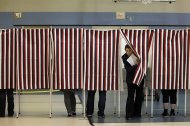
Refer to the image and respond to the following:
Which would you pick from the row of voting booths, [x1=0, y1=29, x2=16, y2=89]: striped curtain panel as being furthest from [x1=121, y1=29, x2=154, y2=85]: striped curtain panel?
[x1=0, y1=29, x2=16, y2=89]: striped curtain panel

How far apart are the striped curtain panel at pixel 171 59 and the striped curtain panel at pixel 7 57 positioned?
3.17 metres

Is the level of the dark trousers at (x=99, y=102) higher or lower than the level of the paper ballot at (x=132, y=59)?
lower

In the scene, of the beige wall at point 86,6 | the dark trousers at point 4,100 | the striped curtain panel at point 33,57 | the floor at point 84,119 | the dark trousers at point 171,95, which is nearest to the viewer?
the floor at point 84,119

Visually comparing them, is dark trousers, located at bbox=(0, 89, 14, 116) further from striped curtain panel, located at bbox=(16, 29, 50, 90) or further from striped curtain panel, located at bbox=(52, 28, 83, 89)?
striped curtain panel, located at bbox=(52, 28, 83, 89)

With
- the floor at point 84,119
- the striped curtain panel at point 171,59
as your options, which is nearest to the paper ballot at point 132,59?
the striped curtain panel at point 171,59

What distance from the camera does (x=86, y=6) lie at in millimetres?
14938

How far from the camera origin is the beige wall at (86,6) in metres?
14.8

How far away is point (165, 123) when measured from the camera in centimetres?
771

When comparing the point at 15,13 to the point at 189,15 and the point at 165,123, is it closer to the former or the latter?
the point at 189,15

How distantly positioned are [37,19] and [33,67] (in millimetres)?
6913

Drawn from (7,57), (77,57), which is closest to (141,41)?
(77,57)

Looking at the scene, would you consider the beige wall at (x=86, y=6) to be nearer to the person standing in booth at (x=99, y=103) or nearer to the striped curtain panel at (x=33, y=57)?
the striped curtain panel at (x=33, y=57)

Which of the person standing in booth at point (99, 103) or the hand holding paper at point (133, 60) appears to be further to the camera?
the person standing in booth at point (99, 103)

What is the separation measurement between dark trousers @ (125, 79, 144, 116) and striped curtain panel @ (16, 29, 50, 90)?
190 cm
